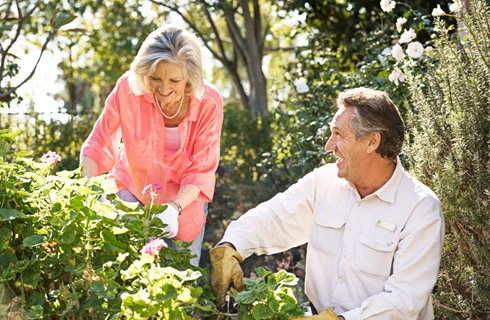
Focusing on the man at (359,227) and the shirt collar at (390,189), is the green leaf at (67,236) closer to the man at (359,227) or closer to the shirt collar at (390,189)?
the man at (359,227)

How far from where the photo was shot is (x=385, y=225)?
2.88m

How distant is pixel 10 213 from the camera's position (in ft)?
7.72

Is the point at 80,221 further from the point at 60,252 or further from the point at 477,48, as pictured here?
the point at 477,48

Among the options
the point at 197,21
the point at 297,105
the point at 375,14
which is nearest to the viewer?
the point at 297,105

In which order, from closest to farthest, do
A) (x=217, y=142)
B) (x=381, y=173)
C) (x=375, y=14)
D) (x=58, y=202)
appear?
(x=58, y=202)
(x=381, y=173)
(x=217, y=142)
(x=375, y=14)

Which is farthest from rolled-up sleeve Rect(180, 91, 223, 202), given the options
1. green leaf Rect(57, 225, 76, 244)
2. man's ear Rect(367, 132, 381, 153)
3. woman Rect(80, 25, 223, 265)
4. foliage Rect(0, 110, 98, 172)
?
foliage Rect(0, 110, 98, 172)

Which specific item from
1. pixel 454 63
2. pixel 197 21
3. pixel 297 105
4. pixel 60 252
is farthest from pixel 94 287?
pixel 197 21

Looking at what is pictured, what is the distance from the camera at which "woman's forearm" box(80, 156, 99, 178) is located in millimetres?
3436

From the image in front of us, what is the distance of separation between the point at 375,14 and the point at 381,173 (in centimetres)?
356

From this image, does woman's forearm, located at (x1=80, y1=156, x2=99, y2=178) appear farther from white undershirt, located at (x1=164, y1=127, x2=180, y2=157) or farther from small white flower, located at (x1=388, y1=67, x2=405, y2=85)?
small white flower, located at (x1=388, y1=67, x2=405, y2=85)

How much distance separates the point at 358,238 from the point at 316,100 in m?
2.64

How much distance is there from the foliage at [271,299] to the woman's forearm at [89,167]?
128cm

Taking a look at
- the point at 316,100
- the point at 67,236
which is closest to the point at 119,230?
the point at 67,236

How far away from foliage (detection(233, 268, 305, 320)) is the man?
1.02 feet
